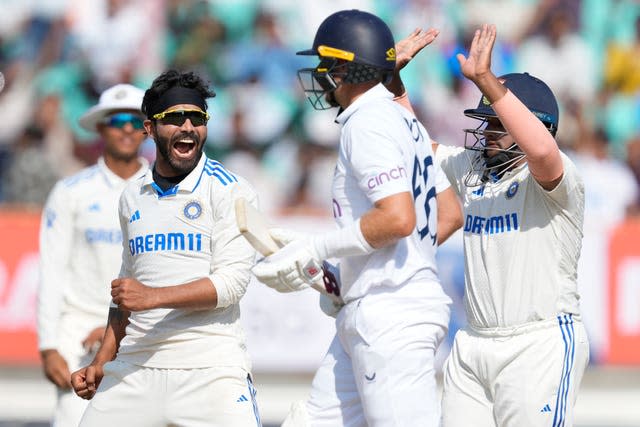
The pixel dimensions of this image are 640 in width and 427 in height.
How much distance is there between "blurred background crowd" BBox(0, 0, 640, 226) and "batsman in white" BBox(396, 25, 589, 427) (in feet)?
26.0

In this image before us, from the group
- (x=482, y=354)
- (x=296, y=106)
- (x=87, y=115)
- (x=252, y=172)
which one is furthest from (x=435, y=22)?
(x=482, y=354)

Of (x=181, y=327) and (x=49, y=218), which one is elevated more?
(x=49, y=218)

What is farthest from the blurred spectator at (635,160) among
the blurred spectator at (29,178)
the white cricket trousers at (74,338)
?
the white cricket trousers at (74,338)

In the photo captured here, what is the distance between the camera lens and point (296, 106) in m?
13.6

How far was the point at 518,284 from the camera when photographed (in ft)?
16.9

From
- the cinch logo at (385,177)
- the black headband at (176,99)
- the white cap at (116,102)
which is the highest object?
the white cap at (116,102)

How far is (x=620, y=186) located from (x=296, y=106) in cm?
379

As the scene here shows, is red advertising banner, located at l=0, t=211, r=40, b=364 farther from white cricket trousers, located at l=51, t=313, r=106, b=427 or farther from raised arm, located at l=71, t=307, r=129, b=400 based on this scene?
raised arm, located at l=71, t=307, r=129, b=400

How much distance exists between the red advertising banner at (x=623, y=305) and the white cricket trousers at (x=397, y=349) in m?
6.66

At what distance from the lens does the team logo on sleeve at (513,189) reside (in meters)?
5.25

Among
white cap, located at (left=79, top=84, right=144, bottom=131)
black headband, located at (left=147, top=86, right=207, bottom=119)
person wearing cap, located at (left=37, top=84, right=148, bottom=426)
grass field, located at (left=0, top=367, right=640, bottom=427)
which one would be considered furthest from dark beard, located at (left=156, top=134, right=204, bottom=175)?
grass field, located at (left=0, top=367, right=640, bottom=427)

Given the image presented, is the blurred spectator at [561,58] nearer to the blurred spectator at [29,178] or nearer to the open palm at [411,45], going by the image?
the blurred spectator at [29,178]

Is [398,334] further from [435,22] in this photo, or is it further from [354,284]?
[435,22]

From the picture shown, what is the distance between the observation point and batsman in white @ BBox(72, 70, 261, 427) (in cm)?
509
